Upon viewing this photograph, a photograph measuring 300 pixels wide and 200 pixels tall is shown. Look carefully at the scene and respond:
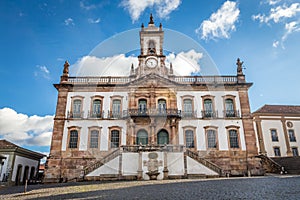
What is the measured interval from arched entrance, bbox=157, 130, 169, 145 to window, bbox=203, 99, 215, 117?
3921mm

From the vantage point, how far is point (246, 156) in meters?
19.0

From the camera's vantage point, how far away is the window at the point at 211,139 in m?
19.4

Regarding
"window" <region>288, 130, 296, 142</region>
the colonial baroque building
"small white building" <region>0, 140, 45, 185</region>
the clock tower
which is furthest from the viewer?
"window" <region>288, 130, 296, 142</region>

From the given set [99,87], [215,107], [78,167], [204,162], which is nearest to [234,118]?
[215,107]

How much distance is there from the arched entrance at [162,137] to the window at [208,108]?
3.92 metres

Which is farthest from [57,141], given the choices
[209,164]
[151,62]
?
[209,164]

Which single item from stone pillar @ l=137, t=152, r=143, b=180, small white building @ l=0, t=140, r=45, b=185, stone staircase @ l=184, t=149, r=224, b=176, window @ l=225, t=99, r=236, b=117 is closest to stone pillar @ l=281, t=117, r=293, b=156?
window @ l=225, t=99, r=236, b=117

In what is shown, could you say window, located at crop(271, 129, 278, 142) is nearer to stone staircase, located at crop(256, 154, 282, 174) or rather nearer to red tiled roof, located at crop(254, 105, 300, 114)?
red tiled roof, located at crop(254, 105, 300, 114)

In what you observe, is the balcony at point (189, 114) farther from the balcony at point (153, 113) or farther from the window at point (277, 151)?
the window at point (277, 151)

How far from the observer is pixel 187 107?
20562 mm

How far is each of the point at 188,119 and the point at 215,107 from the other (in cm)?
285

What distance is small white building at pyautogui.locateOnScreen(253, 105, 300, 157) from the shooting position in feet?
83.7

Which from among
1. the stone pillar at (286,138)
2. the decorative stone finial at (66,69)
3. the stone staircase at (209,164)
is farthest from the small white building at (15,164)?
the stone pillar at (286,138)

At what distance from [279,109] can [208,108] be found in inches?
501
